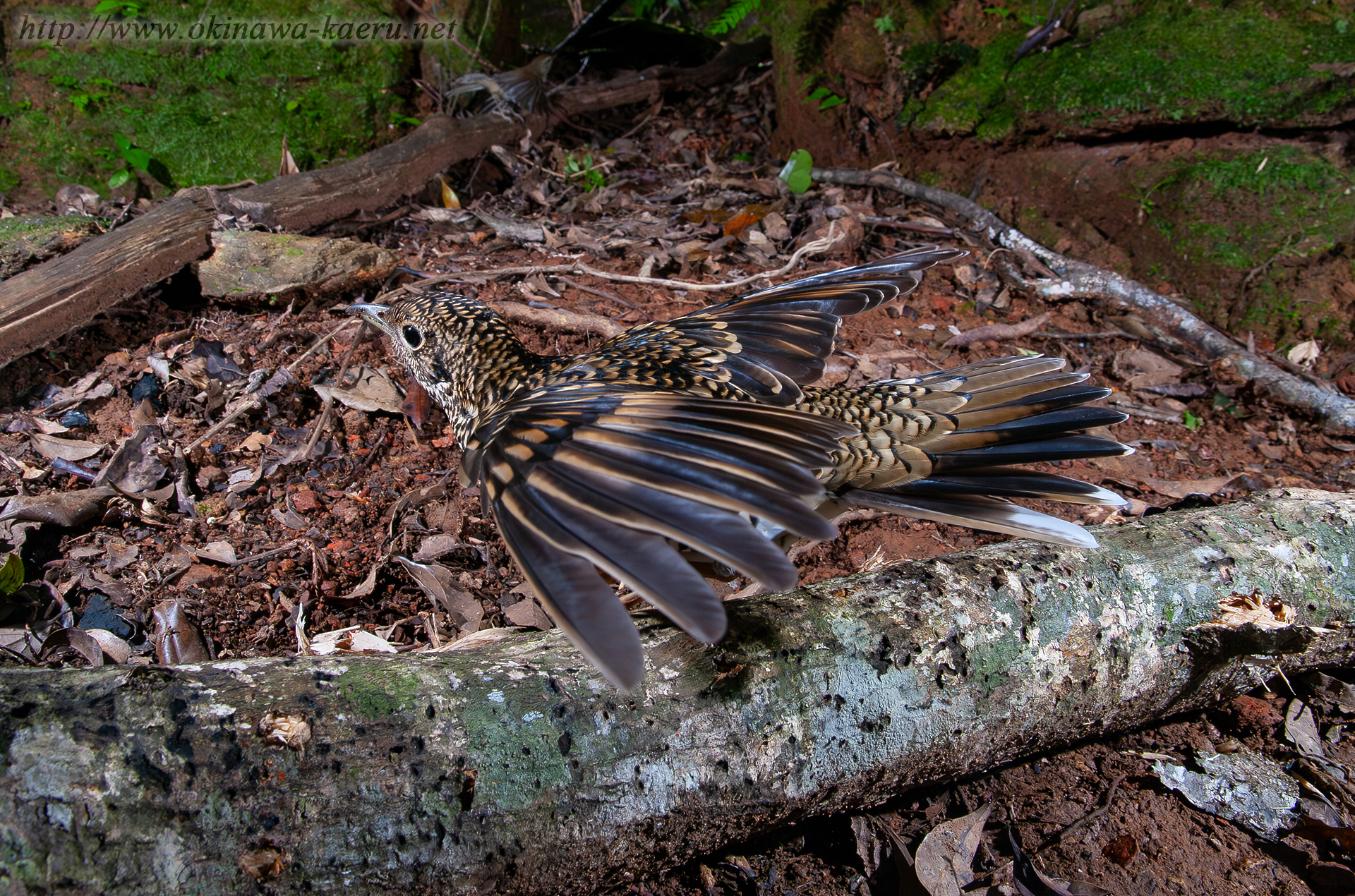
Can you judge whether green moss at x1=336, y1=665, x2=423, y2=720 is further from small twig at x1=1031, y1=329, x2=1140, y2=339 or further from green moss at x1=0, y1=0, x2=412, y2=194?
green moss at x1=0, y1=0, x2=412, y2=194

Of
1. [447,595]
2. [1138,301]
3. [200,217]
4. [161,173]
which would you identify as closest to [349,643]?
[447,595]

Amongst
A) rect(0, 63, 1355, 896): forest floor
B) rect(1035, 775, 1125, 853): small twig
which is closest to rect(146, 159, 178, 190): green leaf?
rect(0, 63, 1355, 896): forest floor

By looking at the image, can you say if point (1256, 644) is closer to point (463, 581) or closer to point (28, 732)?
point (463, 581)

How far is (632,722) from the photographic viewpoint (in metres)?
1.93

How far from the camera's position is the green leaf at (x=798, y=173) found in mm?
6066

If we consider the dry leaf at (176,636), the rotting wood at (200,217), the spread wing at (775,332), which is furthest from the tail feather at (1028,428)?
the rotting wood at (200,217)

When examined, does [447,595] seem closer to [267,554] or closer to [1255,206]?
[267,554]

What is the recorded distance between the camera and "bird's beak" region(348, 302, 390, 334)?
3824mm

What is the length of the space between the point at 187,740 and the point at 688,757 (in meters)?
1.12

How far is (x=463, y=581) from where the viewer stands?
3305mm

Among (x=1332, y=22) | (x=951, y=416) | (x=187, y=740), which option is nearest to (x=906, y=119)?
(x=1332, y=22)

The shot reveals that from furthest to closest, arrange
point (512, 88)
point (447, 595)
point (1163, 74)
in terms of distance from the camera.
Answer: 1. point (512, 88)
2. point (1163, 74)
3. point (447, 595)

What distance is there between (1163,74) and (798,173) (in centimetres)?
251

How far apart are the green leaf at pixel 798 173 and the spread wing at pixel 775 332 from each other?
2815 mm
